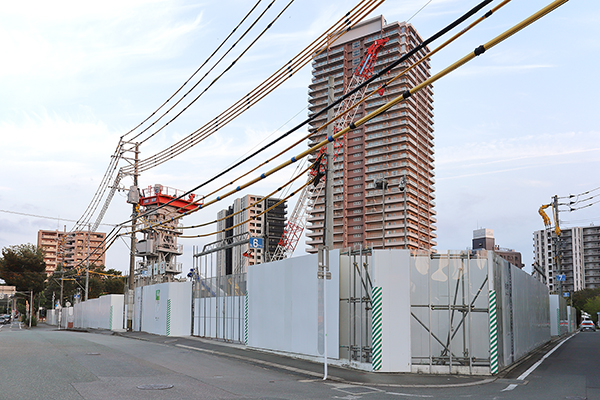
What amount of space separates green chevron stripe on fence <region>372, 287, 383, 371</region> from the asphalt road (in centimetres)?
82

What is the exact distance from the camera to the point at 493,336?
570 inches

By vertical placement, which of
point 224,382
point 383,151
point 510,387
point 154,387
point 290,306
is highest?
point 383,151

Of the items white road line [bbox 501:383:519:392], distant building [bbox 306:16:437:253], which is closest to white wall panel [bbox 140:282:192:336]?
white road line [bbox 501:383:519:392]

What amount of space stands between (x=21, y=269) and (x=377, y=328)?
266ft

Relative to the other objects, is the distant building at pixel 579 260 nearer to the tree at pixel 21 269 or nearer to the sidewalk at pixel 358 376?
the tree at pixel 21 269

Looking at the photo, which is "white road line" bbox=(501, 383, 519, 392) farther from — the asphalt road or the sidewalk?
the sidewalk

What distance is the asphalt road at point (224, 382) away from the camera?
34.4 feet

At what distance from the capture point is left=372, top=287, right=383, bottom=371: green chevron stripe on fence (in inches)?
572

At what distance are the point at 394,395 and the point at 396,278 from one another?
173 inches

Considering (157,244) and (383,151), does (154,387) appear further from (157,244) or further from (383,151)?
(383,151)

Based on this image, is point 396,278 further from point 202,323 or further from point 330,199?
point 202,323

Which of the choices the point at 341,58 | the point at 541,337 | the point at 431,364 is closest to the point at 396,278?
the point at 431,364

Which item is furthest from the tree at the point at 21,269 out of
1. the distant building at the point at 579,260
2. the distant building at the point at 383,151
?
the distant building at the point at 579,260

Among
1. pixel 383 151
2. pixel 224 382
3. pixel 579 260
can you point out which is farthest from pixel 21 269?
pixel 579 260
